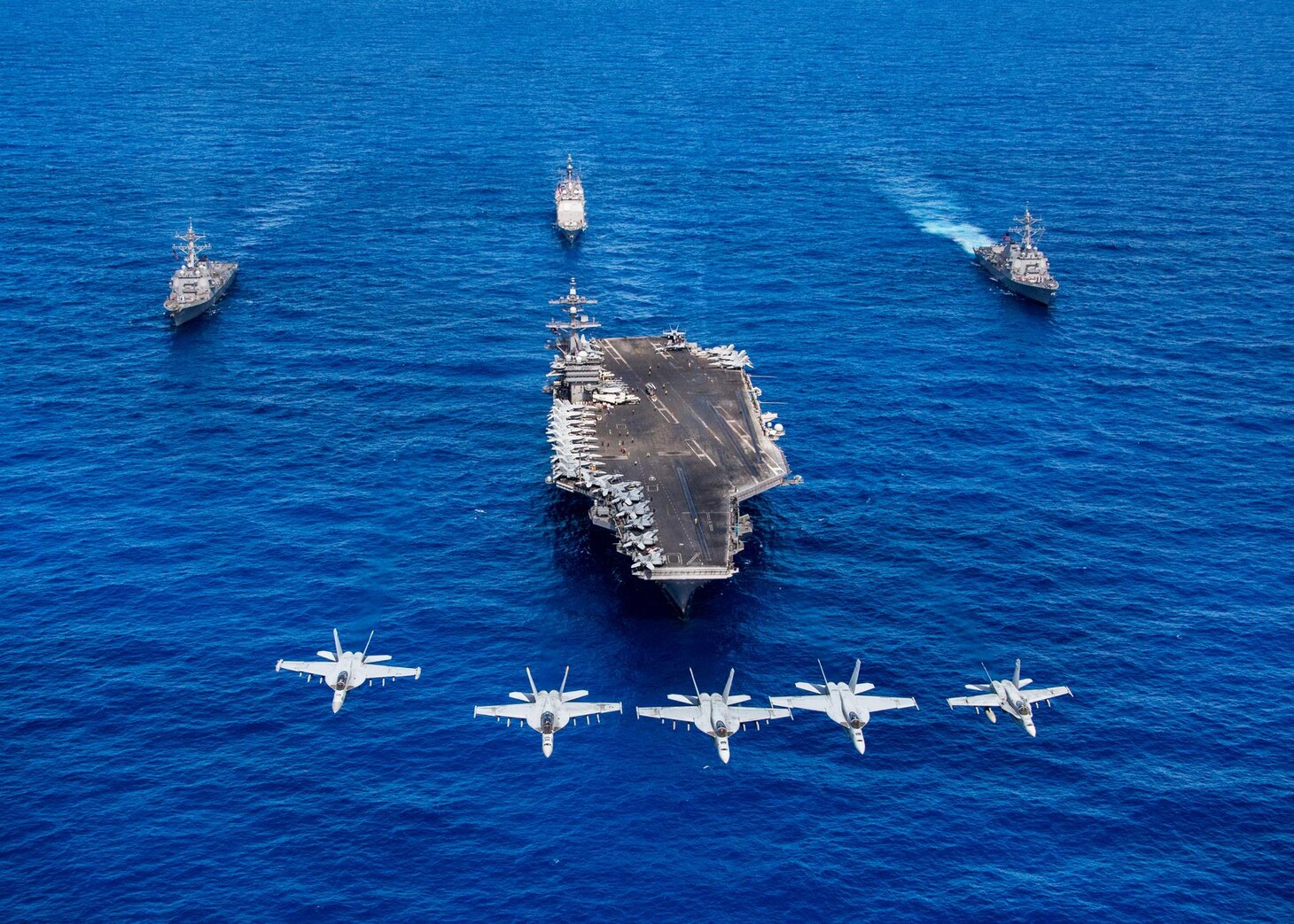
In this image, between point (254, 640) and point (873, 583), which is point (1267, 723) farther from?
point (254, 640)

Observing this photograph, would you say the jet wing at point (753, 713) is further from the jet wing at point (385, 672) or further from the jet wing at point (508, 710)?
the jet wing at point (385, 672)

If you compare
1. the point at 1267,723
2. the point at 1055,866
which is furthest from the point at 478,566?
the point at 1267,723

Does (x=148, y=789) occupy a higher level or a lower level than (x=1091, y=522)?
lower

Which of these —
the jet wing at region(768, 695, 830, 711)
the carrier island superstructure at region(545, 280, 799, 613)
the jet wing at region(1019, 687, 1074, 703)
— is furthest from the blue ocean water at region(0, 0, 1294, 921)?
the carrier island superstructure at region(545, 280, 799, 613)

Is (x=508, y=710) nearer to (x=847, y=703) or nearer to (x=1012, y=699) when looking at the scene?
(x=847, y=703)

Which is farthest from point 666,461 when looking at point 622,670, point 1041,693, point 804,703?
point 1041,693
